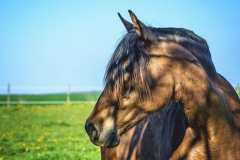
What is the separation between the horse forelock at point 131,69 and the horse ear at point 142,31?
76 mm

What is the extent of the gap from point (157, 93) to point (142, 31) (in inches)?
17.6

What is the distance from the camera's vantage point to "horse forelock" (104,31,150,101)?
2.63 metres

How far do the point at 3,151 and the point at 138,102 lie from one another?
6.01 metres

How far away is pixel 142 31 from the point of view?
2566mm

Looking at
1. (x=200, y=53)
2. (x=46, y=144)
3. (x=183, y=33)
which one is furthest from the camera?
(x=46, y=144)

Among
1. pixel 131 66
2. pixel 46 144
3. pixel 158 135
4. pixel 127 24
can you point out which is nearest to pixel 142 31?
pixel 131 66

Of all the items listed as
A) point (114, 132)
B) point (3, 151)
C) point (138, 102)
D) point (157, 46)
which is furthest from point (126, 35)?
point (3, 151)

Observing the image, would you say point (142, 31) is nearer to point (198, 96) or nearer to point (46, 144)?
point (198, 96)

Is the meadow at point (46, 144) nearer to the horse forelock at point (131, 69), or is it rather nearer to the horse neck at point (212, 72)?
the horse neck at point (212, 72)

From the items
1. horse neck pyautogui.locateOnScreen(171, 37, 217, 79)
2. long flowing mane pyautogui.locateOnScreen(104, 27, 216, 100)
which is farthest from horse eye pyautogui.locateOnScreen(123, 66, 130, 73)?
horse neck pyautogui.locateOnScreen(171, 37, 217, 79)

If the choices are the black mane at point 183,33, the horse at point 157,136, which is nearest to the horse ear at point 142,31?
the black mane at point 183,33

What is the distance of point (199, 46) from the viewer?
298 cm

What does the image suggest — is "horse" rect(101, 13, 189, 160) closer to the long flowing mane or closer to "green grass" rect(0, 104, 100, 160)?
the long flowing mane

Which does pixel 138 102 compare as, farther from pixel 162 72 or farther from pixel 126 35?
pixel 126 35
